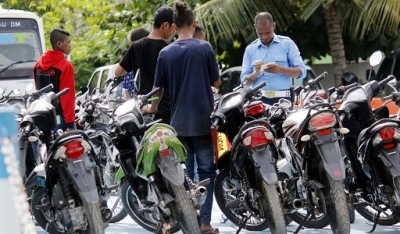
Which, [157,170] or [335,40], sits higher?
[157,170]

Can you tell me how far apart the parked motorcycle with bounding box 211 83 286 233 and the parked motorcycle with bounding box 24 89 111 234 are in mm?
1079

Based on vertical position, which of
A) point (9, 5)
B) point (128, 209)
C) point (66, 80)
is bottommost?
point (9, 5)

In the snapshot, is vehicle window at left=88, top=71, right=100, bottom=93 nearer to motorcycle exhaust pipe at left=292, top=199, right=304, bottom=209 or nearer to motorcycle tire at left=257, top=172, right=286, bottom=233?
motorcycle exhaust pipe at left=292, top=199, right=304, bottom=209

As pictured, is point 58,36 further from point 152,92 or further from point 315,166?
point 315,166

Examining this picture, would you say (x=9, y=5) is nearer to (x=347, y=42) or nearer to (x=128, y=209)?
(x=347, y=42)

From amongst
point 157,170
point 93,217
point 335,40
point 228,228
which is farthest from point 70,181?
point 335,40

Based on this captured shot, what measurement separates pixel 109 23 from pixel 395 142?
15.8 meters

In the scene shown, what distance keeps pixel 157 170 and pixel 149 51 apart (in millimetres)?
2592

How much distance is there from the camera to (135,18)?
22.3m

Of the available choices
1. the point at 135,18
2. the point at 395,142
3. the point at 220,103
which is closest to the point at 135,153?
the point at 220,103

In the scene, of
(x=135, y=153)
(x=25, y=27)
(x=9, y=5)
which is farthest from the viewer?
(x=9, y=5)

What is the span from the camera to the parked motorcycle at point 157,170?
804 cm

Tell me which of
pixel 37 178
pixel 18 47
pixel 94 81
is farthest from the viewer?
pixel 94 81

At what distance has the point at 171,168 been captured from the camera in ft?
26.4
